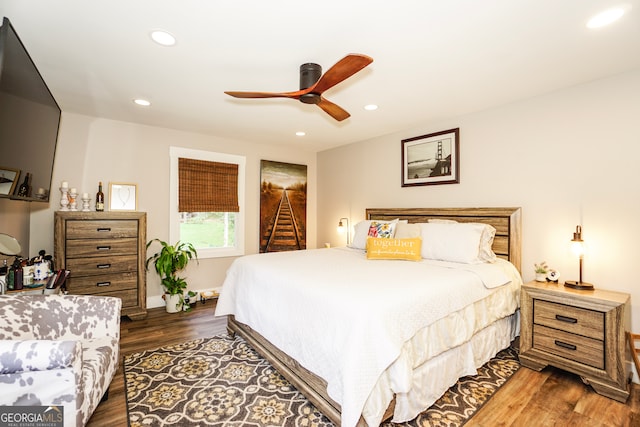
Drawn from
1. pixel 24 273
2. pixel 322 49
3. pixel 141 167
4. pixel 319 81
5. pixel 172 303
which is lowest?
pixel 172 303

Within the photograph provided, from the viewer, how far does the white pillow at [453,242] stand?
9.30 feet

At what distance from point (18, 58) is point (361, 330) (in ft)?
8.90

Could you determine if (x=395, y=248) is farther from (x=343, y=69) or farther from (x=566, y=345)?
(x=343, y=69)

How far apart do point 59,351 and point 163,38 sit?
1.90 metres

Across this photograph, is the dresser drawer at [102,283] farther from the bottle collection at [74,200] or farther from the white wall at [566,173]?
the white wall at [566,173]

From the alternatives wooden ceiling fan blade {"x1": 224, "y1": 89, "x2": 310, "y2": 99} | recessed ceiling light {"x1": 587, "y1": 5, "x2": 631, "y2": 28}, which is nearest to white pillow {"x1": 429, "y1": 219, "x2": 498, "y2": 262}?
recessed ceiling light {"x1": 587, "y1": 5, "x2": 631, "y2": 28}

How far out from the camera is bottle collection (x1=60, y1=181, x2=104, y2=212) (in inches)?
133

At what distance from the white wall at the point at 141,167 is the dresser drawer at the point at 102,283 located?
1.75 feet

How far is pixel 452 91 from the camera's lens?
2.80 metres

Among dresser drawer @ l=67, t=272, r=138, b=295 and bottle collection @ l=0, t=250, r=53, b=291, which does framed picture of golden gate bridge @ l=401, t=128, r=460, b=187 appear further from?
bottle collection @ l=0, t=250, r=53, b=291

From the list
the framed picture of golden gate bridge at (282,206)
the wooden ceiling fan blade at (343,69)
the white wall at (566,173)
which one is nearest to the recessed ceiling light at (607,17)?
the white wall at (566,173)

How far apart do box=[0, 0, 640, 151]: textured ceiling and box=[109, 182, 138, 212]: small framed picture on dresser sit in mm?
1005

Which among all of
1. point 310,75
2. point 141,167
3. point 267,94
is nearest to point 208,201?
point 141,167

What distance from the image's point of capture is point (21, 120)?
2062mm
